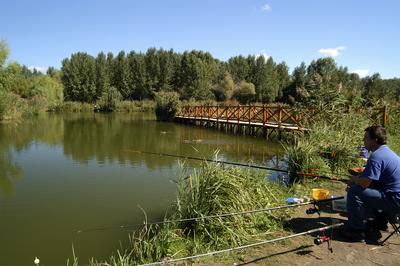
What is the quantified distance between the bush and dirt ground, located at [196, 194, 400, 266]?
26749mm

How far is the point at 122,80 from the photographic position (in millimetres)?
56000

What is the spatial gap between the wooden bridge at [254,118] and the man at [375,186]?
662 cm

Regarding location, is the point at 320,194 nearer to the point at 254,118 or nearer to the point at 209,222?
the point at 209,222

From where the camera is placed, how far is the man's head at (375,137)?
380 cm

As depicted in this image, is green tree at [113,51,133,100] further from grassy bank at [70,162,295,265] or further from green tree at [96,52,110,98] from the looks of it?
grassy bank at [70,162,295,265]

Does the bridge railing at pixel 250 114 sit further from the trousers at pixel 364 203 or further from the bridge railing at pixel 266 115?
the trousers at pixel 364 203

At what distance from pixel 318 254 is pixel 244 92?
162 feet

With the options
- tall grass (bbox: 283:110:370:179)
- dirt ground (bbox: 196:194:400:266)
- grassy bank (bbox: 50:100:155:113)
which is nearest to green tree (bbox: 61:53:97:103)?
grassy bank (bbox: 50:100:155:113)

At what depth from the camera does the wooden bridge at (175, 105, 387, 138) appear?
49.2 ft

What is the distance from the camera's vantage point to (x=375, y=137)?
3816mm

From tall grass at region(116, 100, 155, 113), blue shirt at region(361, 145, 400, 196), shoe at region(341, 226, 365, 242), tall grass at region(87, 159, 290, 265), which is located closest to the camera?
blue shirt at region(361, 145, 400, 196)

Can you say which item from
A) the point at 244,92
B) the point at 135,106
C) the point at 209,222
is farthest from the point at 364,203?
the point at 244,92

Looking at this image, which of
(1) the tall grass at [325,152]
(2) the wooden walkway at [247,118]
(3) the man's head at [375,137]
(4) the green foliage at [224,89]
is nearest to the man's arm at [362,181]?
(3) the man's head at [375,137]

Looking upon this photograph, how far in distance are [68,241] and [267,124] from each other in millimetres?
14013
